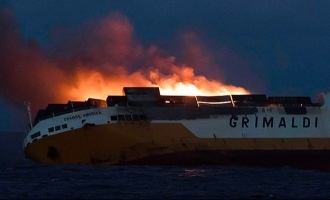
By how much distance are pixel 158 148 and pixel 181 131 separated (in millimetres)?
2436

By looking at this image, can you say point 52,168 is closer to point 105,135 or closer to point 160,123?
point 105,135

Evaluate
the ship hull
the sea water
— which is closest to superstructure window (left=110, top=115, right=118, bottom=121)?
the ship hull

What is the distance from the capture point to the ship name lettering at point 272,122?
225 ft

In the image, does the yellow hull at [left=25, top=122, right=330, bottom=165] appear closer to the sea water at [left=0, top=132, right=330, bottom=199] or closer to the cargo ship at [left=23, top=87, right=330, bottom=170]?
the cargo ship at [left=23, top=87, right=330, bottom=170]

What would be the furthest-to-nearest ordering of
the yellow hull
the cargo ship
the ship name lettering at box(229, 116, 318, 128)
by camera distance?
the ship name lettering at box(229, 116, 318, 128) → the cargo ship → the yellow hull

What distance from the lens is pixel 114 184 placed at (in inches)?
2052

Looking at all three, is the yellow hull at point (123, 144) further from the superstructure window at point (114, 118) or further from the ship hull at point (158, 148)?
the superstructure window at point (114, 118)

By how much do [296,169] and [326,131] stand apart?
18.4 ft

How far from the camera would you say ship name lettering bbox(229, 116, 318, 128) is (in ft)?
225

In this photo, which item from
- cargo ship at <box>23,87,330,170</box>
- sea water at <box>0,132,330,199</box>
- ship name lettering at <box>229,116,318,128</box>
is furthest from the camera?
ship name lettering at <box>229,116,318,128</box>

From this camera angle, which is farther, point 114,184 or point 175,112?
point 175,112

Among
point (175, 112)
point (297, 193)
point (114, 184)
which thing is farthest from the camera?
point (175, 112)

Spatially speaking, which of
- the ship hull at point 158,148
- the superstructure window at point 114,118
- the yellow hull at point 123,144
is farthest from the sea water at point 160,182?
the superstructure window at point 114,118

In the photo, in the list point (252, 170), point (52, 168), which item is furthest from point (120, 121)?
point (252, 170)
